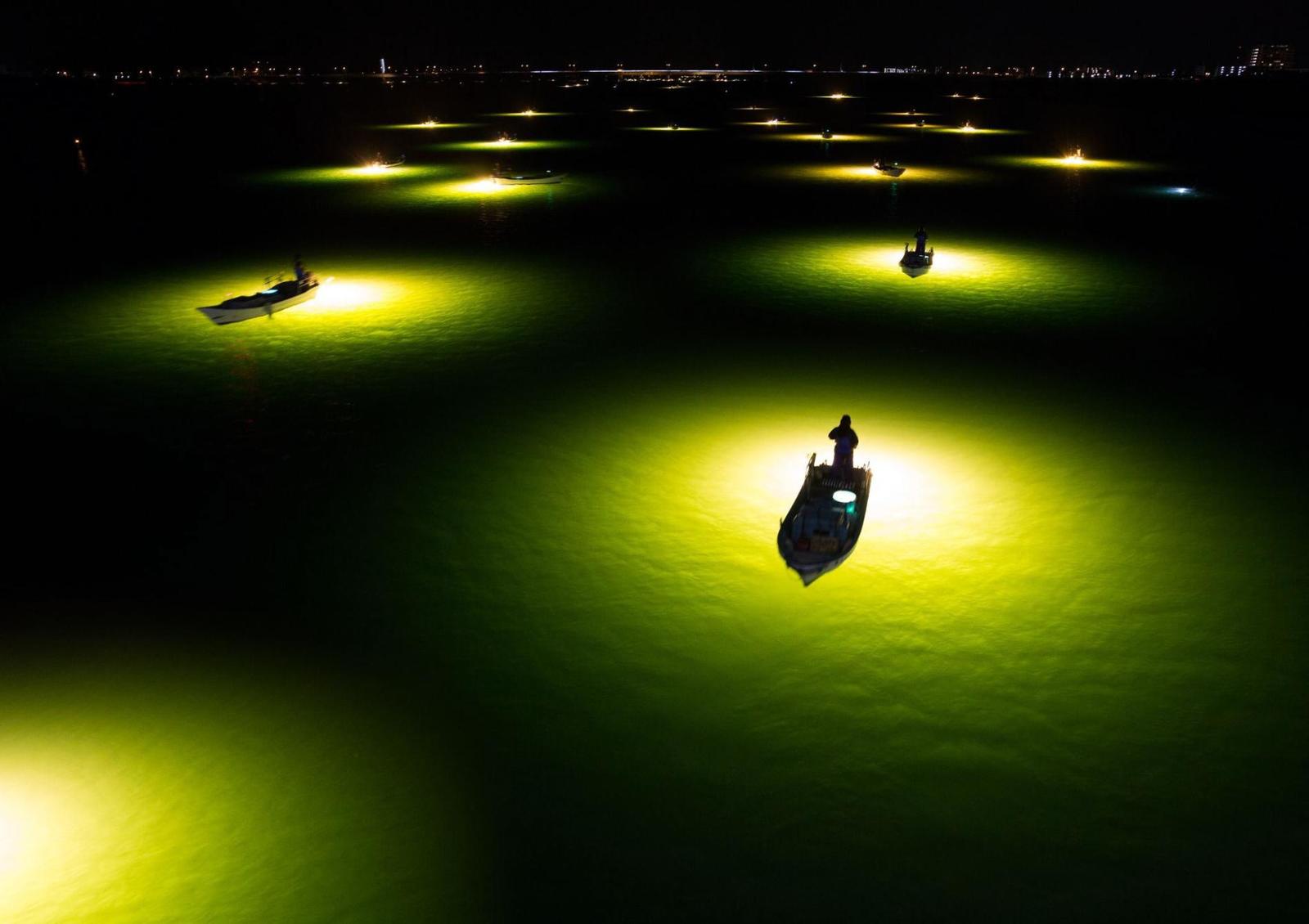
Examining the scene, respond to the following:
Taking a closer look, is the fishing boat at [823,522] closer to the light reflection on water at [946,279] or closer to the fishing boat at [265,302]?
the light reflection on water at [946,279]

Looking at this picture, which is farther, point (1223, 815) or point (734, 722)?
point (734, 722)

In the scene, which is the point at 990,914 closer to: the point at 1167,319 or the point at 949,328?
the point at 949,328

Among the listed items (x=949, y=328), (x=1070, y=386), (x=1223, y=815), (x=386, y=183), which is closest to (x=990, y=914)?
(x=1223, y=815)

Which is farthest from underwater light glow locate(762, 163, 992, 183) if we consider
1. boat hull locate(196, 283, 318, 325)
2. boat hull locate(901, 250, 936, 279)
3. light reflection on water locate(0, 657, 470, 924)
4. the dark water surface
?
light reflection on water locate(0, 657, 470, 924)

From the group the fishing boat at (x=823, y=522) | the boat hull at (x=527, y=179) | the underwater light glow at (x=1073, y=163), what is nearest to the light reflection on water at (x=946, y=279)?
the fishing boat at (x=823, y=522)

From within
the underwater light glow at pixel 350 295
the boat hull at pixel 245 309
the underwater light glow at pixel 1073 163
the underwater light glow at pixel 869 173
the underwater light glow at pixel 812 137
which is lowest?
the boat hull at pixel 245 309

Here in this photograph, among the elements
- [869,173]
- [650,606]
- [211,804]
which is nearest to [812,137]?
[869,173]
